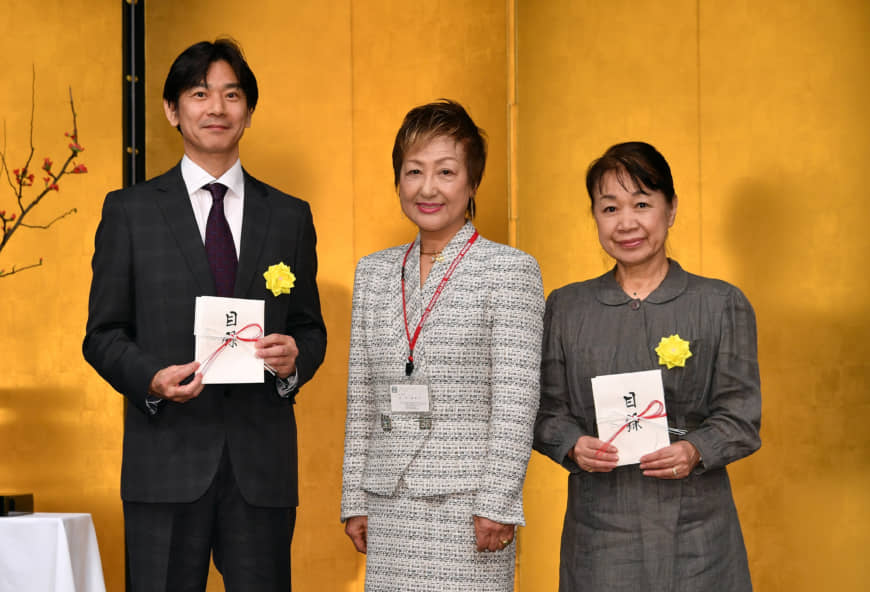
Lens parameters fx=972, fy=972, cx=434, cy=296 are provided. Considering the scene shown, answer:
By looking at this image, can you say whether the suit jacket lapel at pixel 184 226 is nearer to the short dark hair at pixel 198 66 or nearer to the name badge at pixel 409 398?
the short dark hair at pixel 198 66

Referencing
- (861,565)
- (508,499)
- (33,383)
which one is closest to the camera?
(508,499)

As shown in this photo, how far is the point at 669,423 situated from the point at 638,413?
0.15 metres

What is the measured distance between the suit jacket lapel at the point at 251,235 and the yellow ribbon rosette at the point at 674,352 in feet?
3.42

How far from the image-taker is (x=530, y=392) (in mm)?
2287

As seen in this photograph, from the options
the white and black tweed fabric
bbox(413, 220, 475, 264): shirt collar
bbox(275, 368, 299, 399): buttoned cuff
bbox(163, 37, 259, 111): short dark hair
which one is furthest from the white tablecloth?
bbox(413, 220, 475, 264): shirt collar

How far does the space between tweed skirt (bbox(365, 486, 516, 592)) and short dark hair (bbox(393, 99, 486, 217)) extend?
81 cm

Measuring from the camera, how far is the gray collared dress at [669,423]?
2279 mm

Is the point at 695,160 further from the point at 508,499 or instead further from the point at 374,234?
the point at 508,499

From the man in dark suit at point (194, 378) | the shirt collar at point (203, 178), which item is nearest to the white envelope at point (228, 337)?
the man in dark suit at point (194, 378)

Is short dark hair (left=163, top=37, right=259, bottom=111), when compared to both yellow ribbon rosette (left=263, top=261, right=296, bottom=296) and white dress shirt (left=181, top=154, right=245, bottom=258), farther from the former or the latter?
yellow ribbon rosette (left=263, top=261, right=296, bottom=296)

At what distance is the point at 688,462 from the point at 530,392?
0.40 metres

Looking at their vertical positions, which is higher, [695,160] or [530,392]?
[695,160]

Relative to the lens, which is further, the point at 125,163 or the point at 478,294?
the point at 125,163

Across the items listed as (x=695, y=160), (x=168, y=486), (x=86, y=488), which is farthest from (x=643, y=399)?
(x=86, y=488)
